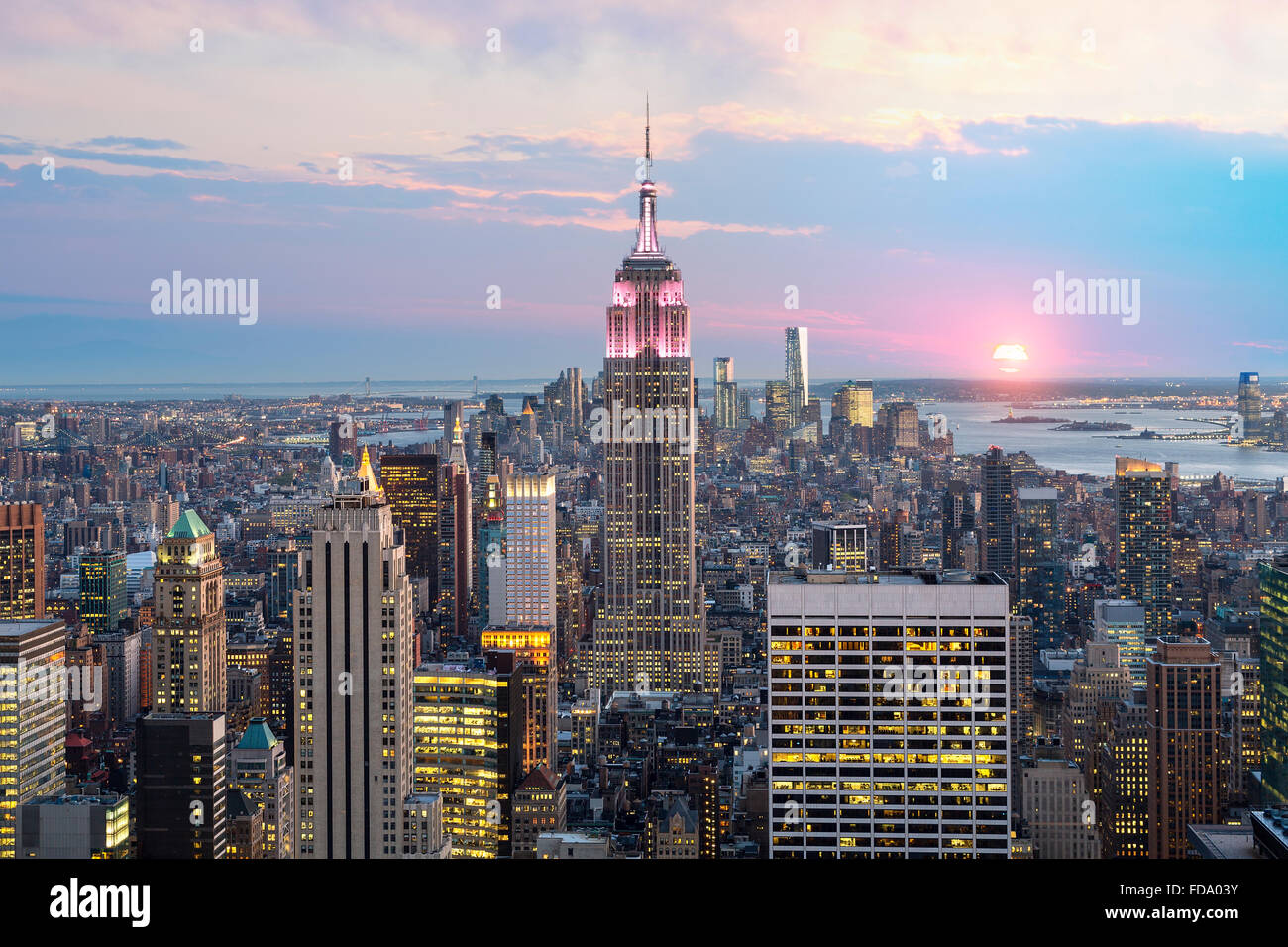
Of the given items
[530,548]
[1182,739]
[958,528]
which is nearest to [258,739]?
[530,548]

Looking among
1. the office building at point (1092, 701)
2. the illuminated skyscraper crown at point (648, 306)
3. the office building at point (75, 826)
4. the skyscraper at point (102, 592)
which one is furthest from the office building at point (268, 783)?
the illuminated skyscraper crown at point (648, 306)

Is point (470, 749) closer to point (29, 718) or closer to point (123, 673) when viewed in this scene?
point (29, 718)

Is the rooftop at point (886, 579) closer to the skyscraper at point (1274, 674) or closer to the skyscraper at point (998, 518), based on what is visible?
the skyscraper at point (1274, 674)

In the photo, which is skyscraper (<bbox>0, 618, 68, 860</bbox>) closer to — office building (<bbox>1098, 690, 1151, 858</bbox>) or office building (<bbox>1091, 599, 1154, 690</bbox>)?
office building (<bbox>1098, 690, 1151, 858</bbox>)

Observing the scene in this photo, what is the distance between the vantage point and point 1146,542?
72.2 ft

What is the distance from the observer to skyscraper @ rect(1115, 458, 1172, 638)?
66.9ft

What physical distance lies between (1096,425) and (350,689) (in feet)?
30.6

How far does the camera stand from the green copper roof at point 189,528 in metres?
21.8

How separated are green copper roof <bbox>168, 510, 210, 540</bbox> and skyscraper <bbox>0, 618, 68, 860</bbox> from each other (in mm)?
3153

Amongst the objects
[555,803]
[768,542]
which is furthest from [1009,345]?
[768,542]

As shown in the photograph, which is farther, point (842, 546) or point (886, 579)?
point (842, 546)
